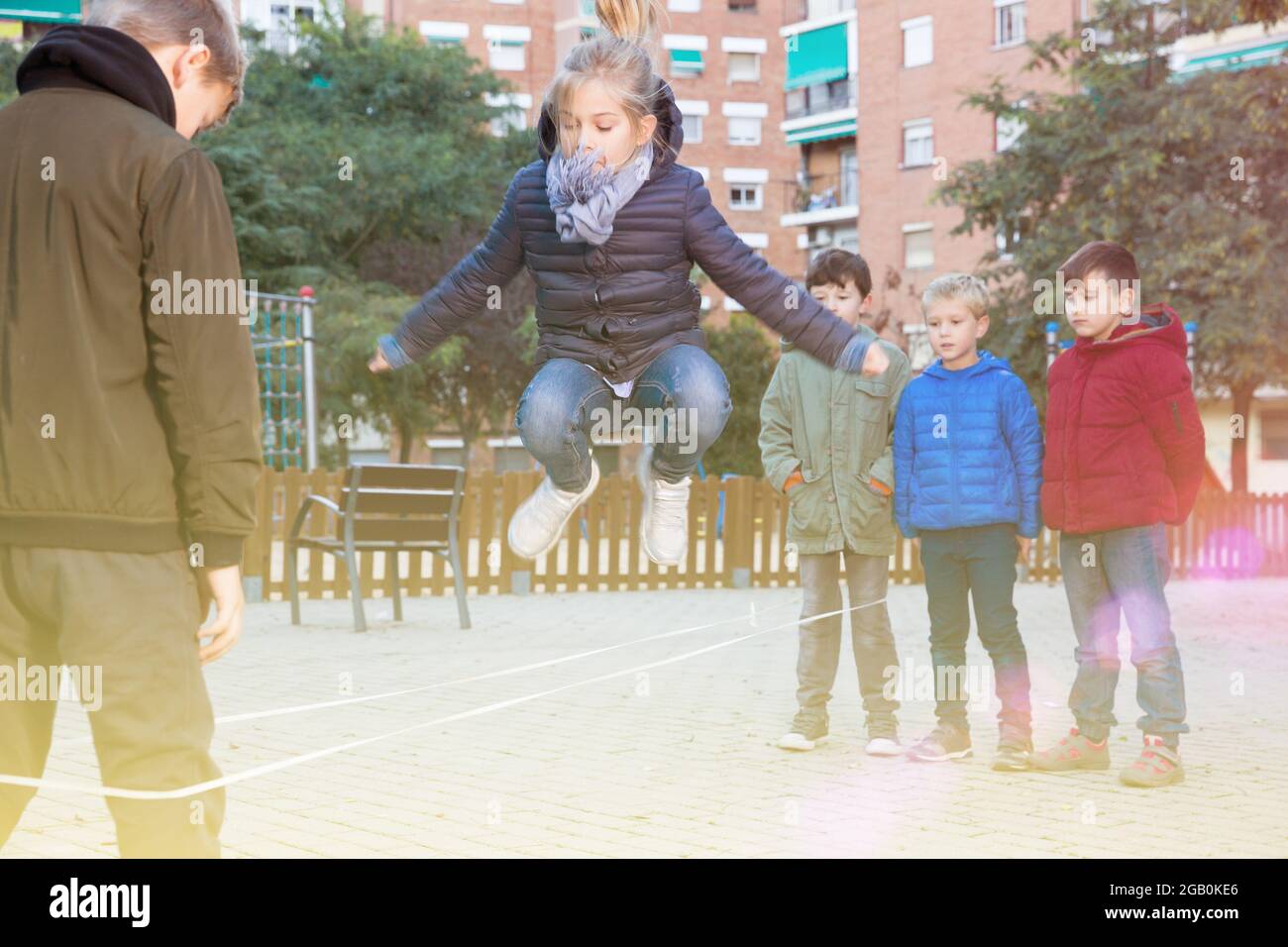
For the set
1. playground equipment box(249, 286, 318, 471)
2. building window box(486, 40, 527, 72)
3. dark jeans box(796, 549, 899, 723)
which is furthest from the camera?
building window box(486, 40, 527, 72)

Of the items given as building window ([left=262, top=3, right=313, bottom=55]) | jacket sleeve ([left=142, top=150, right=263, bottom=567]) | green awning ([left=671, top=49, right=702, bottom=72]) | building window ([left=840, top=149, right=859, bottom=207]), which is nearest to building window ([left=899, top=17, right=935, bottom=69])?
building window ([left=840, top=149, right=859, bottom=207])

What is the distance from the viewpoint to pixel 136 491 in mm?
2926

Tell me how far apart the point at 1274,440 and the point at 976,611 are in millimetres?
41056

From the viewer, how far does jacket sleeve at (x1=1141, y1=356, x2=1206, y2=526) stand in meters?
6.34

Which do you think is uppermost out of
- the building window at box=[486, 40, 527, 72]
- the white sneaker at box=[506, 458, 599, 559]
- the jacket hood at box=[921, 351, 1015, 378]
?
the building window at box=[486, 40, 527, 72]

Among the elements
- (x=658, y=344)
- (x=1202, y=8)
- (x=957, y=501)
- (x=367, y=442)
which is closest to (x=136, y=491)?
(x=658, y=344)

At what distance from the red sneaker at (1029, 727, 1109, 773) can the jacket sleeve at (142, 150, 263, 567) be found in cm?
440

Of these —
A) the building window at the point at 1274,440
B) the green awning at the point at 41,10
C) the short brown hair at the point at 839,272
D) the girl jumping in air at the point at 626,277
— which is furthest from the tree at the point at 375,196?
the girl jumping in air at the point at 626,277

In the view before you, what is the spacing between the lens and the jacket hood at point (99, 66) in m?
2.97

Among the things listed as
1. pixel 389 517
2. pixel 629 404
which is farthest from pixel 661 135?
pixel 389 517

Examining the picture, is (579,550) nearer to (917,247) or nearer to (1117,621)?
(1117,621)

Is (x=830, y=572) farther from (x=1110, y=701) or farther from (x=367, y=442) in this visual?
(x=367, y=442)

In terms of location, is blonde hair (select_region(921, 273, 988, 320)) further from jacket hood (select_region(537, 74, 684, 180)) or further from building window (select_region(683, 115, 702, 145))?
building window (select_region(683, 115, 702, 145))
